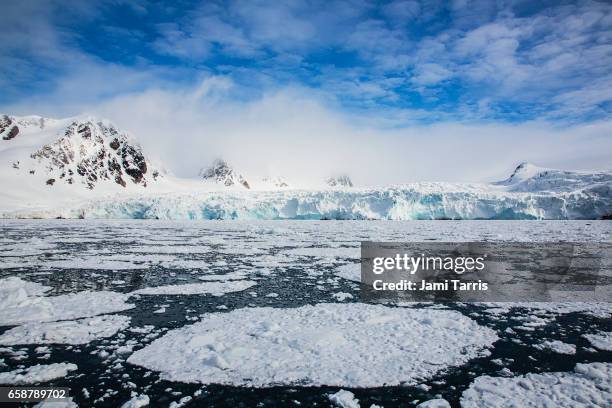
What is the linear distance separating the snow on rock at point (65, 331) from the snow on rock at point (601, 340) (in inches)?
233

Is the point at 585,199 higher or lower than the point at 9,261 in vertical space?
higher

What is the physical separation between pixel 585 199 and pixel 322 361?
1735 inches

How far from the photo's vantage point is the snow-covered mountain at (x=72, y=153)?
78.4 meters

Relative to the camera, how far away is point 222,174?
12019 cm

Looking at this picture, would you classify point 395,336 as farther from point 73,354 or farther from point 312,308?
point 73,354

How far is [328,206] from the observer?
4266 centimetres

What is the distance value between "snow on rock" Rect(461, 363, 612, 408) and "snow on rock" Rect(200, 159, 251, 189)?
112 m

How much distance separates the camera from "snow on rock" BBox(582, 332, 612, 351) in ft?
14.6

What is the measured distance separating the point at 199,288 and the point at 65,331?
113 inches

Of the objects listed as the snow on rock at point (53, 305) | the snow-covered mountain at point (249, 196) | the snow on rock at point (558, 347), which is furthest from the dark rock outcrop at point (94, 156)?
the snow on rock at point (558, 347)

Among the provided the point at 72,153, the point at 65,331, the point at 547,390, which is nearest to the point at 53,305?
the point at 65,331

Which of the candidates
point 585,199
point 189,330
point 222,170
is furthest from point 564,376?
point 222,170

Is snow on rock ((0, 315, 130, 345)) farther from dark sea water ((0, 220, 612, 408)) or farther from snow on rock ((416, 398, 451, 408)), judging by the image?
snow on rock ((416, 398, 451, 408))

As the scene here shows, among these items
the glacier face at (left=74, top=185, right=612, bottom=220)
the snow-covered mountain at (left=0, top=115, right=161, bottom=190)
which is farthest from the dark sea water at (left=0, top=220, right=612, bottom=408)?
the snow-covered mountain at (left=0, top=115, right=161, bottom=190)
